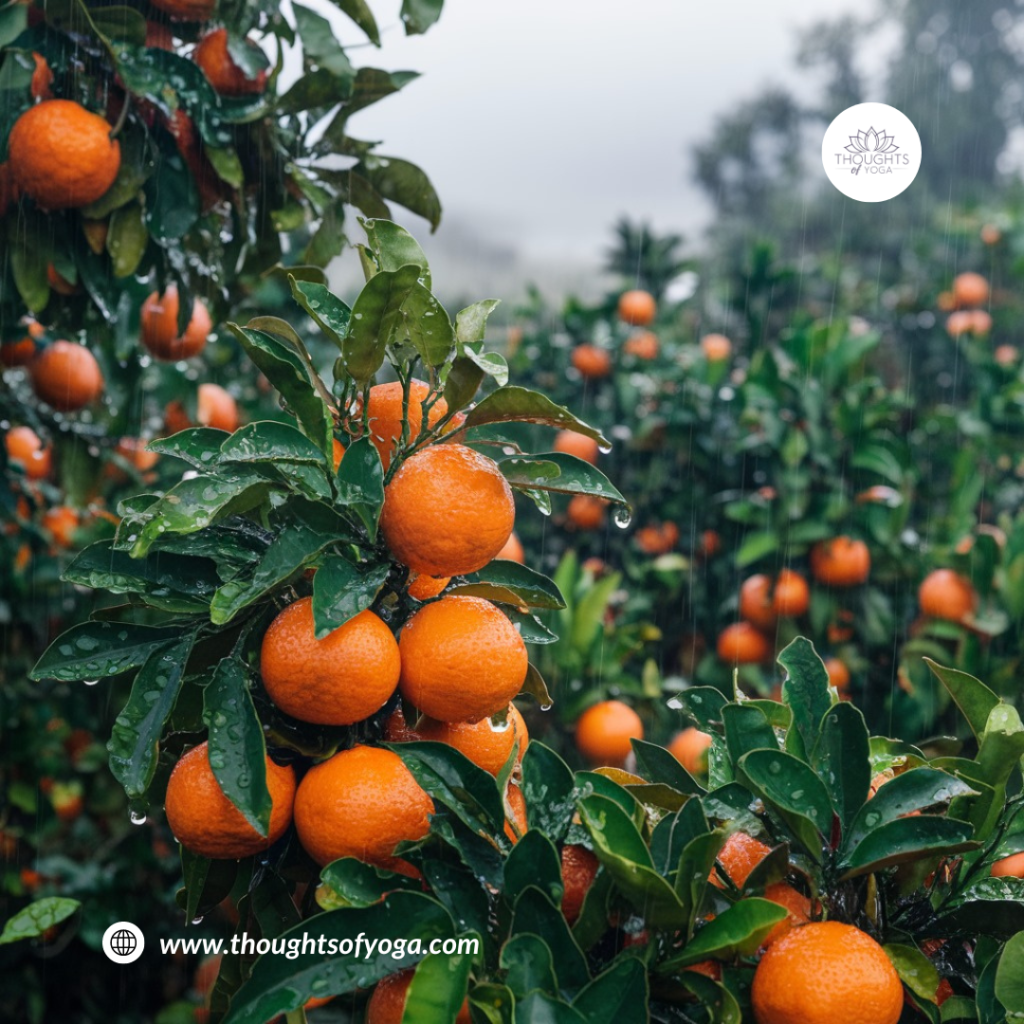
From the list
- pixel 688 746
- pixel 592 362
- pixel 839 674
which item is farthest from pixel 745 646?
pixel 592 362

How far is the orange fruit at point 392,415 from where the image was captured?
724 millimetres

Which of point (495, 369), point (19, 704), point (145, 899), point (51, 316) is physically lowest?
point (145, 899)

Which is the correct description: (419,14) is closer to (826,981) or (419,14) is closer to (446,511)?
(446,511)

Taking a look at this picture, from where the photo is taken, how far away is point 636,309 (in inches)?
98.7

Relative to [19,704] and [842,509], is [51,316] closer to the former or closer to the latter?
[19,704]

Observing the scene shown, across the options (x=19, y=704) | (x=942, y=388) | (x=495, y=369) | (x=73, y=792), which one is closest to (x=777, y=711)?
(x=495, y=369)

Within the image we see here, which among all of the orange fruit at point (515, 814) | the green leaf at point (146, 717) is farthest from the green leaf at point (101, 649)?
the orange fruit at point (515, 814)

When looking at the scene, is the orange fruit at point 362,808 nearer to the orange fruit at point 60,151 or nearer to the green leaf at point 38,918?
the green leaf at point 38,918

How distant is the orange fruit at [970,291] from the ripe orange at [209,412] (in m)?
1.98

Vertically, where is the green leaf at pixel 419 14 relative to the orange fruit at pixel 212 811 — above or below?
above

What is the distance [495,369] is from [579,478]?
116 mm

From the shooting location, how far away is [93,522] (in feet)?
6.40

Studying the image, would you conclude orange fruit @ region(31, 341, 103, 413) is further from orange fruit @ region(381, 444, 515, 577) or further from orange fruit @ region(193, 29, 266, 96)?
orange fruit @ region(381, 444, 515, 577)

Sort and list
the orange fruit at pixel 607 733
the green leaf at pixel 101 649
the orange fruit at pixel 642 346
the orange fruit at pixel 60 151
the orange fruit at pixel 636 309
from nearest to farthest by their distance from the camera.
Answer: the green leaf at pixel 101 649 → the orange fruit at pixel 60 151 → the orange fruit at pixel 607 733 → the orange fruit at pixel 642 346 → the orange fruit at pixel 636 309
